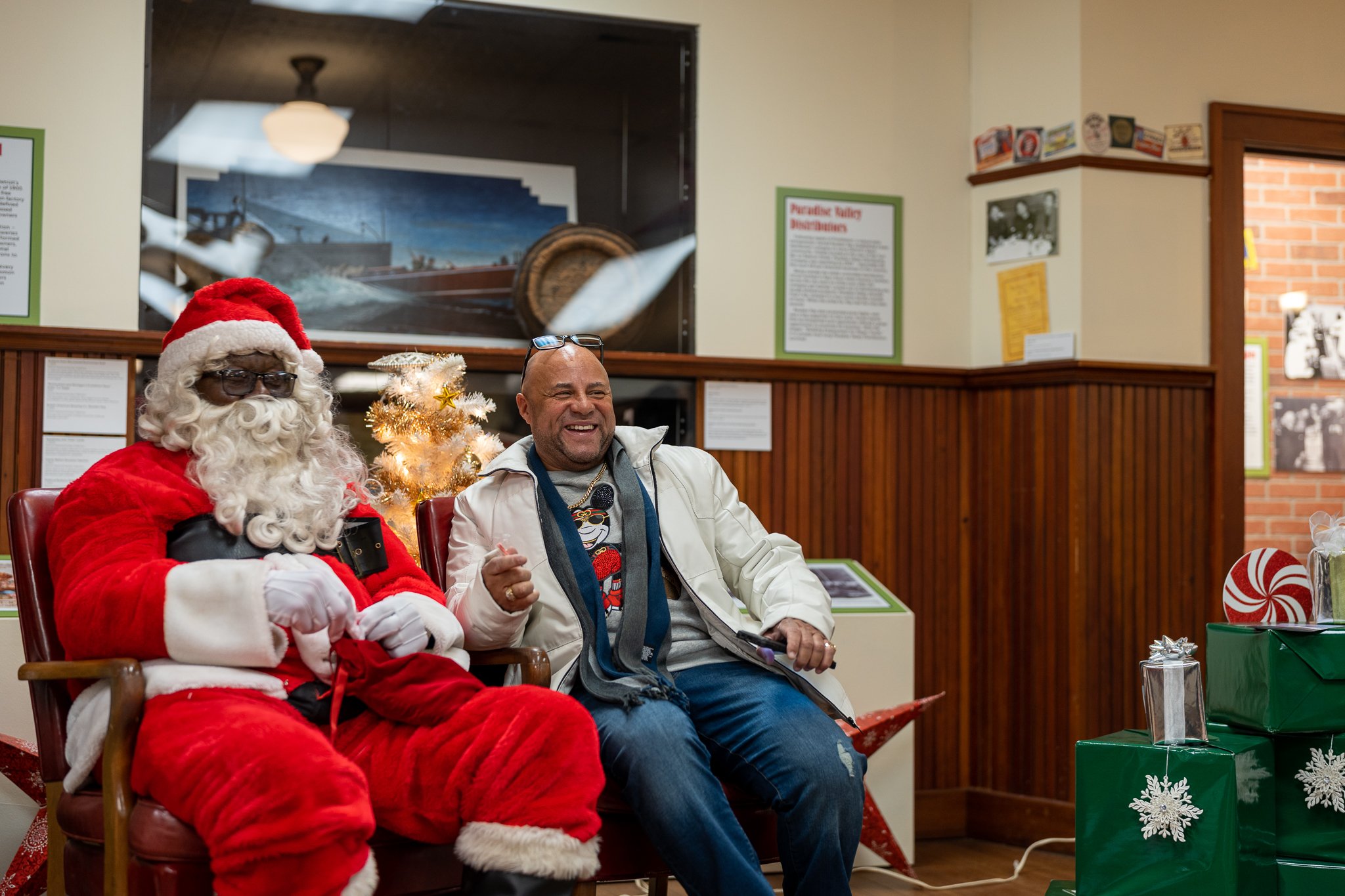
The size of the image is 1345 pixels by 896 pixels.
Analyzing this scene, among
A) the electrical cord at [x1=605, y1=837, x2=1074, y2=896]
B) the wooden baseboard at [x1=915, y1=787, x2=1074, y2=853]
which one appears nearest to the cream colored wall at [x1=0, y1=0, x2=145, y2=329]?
the electrical cord at [x1=605, y1=837, x2=1074, y2=896]

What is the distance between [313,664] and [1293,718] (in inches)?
78.8

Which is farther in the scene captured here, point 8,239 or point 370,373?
point 370,373

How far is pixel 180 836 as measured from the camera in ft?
6.34

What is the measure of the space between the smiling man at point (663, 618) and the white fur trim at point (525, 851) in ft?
0.81

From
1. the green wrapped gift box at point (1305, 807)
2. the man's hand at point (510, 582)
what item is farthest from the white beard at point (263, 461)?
the green wrapped gift box at point (1305, 807)

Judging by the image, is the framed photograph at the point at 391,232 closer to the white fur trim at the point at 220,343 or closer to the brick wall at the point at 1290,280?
the white fur trim at the point at 220,343

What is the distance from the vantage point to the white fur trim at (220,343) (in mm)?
2488

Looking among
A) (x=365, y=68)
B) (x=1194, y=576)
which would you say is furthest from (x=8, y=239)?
(x=1194, y=576)

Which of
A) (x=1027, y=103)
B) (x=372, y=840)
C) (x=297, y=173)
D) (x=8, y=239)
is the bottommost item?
(x=372, y=840)

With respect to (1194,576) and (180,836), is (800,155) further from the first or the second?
(180,836)

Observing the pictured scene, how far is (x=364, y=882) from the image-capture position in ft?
6.36

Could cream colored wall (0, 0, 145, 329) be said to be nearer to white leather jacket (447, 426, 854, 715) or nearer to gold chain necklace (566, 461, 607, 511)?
white leather jacket (447, 426, 854, 715)

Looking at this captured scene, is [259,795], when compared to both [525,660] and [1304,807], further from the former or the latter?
[1304,807]

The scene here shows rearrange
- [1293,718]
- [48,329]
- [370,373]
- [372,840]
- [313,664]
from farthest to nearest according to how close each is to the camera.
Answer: [370,373] → [48,329] → [1293,718] → [313,664] → [372,840]
